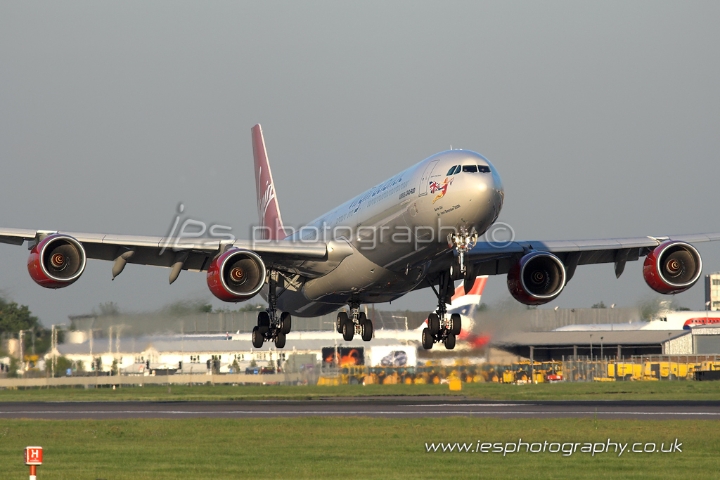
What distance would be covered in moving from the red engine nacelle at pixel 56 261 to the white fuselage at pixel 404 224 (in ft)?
30.5

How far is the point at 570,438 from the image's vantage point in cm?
3266

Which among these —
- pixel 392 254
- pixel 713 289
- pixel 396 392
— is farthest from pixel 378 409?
pixel 713 289

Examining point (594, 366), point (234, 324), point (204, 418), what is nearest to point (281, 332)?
point (204, 418)

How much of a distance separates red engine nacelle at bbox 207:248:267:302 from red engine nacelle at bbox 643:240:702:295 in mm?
15086

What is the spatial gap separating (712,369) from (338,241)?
45.4m

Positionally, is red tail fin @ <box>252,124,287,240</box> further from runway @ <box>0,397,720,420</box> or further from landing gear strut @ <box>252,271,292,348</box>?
runway @ <box>0,397,720,420</box>

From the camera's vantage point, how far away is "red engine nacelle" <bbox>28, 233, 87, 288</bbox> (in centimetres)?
3731

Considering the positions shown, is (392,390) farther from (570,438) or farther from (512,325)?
(570,438)

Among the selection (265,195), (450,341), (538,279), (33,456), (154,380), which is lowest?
(154,380)

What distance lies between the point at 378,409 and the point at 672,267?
579 inches

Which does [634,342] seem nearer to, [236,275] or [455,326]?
[455,326]

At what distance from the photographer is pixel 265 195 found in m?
58.3

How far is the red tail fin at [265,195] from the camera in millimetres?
54969

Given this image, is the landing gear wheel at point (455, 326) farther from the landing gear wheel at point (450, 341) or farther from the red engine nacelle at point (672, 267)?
the red engine nacelle at point (672, 267)
